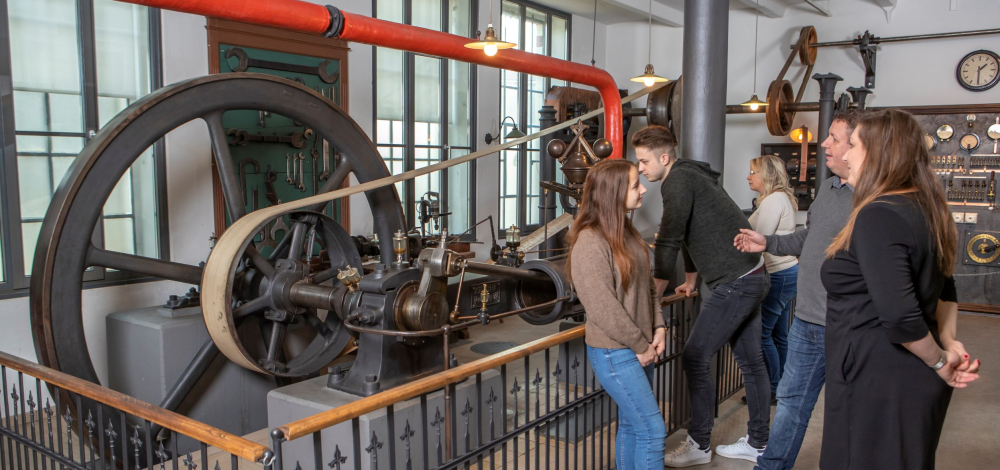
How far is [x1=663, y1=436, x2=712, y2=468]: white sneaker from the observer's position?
3.01 meters

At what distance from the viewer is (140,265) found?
3.38 metres

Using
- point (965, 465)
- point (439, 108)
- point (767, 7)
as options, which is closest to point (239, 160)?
point (439, 108)

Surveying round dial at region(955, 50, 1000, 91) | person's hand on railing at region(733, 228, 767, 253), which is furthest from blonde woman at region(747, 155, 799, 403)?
round dial at region(955, 50, 1000, 91)

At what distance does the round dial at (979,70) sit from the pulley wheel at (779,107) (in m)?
1.68

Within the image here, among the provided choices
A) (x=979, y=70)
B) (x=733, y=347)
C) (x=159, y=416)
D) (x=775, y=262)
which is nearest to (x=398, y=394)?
(x=159, y=416)

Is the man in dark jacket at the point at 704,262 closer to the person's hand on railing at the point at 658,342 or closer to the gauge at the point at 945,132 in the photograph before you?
the person's hand on railing at the point at 658,342

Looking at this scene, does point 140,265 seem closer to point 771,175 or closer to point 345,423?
point 345,423

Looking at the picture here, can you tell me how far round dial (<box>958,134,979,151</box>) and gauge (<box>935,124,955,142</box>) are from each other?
11 centimetres

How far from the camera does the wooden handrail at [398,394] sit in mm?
1627

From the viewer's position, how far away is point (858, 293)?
1.77 meters

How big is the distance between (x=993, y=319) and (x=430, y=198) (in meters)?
5.63

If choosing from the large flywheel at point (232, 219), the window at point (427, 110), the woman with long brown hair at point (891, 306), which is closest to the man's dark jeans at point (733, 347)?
the woman with long brown hair at point (891, 306)

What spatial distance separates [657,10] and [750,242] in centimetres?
676

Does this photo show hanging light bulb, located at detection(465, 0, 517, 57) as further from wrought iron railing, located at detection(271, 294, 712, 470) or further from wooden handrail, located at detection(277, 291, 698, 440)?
wooden handrail, located at detection(277, 291, 698, 440)
